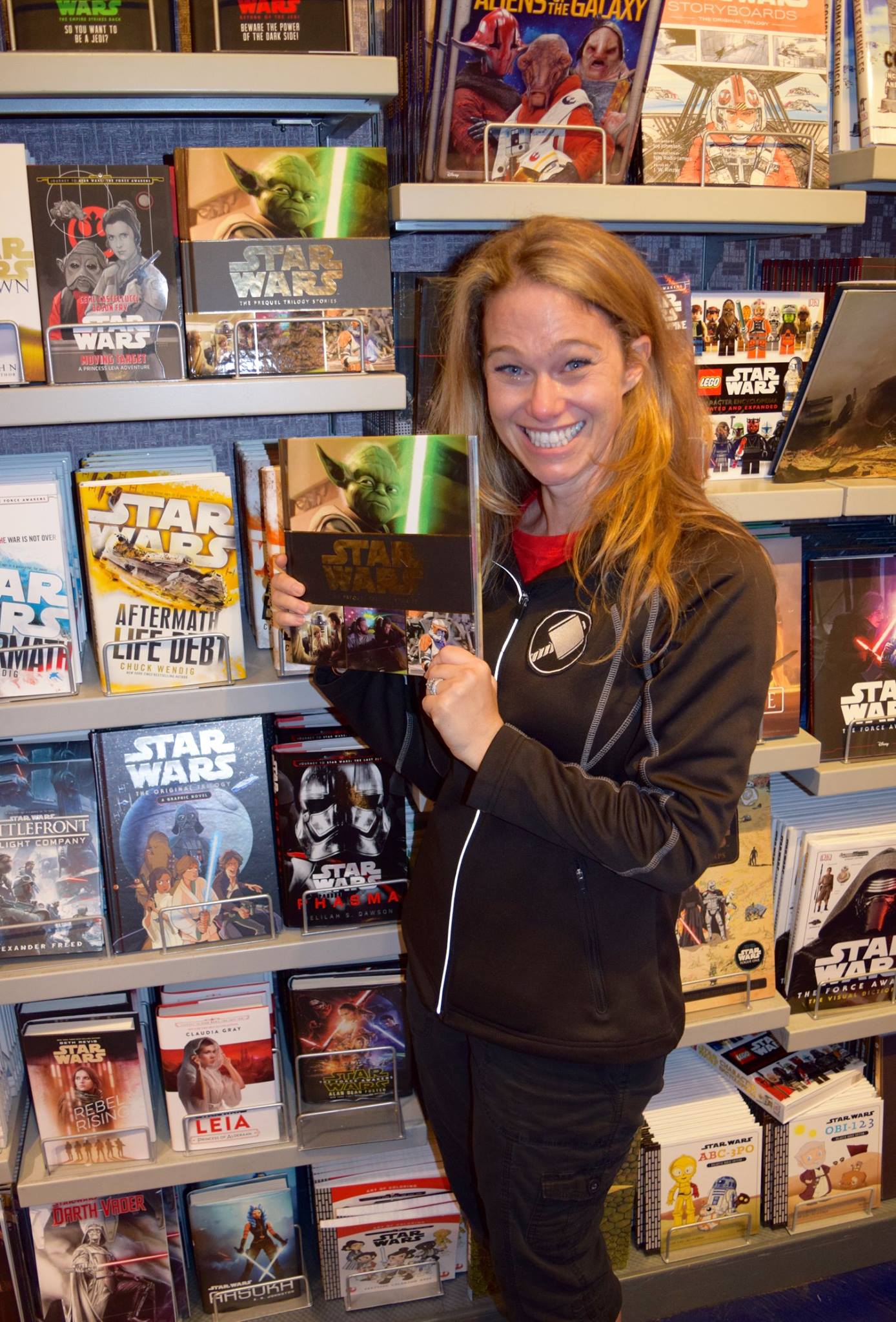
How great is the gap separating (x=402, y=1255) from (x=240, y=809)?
0.90 meters

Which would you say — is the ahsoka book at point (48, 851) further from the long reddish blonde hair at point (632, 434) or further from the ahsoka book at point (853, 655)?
the ahsoka book at point (853, 655)

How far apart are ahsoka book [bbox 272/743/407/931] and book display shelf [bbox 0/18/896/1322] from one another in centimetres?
4

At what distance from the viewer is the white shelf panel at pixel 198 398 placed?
4.50 feet

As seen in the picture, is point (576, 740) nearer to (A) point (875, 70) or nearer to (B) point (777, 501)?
(B) point (777, 501)

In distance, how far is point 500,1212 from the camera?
1.37 meters

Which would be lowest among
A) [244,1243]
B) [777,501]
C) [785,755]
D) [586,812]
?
[244,1243]

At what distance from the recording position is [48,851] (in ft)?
5.28

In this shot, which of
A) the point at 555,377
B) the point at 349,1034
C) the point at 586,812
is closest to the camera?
the point at 586,812

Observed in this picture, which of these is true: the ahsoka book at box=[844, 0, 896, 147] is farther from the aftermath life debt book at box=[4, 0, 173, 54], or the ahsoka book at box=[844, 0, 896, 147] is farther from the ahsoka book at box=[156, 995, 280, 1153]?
the ahsoka book at box=[156, 995, 280, 1153]

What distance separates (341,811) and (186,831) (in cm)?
24

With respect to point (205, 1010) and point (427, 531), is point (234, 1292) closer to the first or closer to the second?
point (205, 1010)

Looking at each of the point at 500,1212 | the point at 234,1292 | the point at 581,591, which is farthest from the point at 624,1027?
the point at 234,1292

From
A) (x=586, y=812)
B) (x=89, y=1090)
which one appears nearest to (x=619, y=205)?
(x=586, y=812)

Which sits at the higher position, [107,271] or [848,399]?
[107,271]
